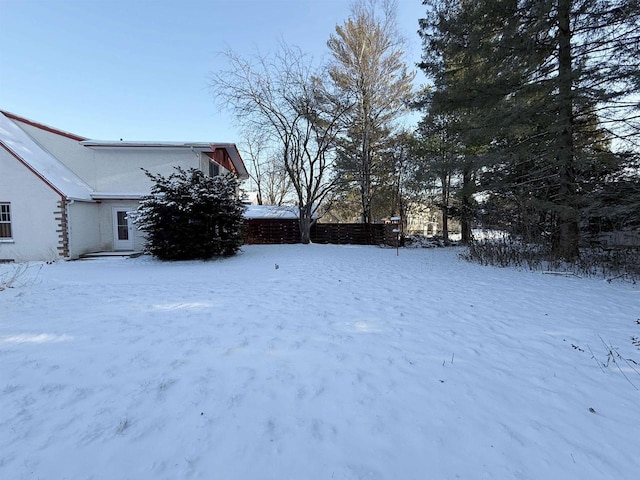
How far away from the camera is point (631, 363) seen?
2973 millimetres

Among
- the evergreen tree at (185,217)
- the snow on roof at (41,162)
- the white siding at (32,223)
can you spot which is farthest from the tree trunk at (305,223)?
the white siding at (32,223)

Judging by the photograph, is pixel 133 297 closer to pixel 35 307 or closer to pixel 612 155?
pixel 35 307

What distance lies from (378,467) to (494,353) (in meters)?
2.11

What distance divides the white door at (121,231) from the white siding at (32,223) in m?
2.03

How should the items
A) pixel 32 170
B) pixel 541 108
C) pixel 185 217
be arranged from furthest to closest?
pixel 32 170
pixel 185 217
pixel 541 108

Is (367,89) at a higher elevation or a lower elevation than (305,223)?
higher

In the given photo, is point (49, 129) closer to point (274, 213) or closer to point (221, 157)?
point (221, 157)

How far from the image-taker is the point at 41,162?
1161 cm

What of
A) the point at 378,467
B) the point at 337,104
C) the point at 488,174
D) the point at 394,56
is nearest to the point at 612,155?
the point at 488,174

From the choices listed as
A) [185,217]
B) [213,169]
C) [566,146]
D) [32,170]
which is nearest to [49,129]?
[32,170]

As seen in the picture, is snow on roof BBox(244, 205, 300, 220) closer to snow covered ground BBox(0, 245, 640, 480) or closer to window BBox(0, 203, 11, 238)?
window BBox(0, 203, 11, 238)

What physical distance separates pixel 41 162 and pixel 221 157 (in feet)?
23.6

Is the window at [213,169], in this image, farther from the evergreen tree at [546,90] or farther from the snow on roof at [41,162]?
the evergreen tree at [546,90]

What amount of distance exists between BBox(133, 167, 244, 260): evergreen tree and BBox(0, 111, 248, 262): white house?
2.97 meters
